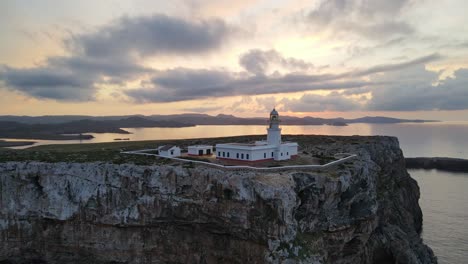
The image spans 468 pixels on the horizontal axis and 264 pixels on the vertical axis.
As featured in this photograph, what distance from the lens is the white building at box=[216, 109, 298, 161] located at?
1045 inches

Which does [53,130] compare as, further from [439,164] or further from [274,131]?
[439,164]

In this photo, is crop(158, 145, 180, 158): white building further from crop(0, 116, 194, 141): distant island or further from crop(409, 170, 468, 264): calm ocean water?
crop(0, 116, 194, 141): distant island

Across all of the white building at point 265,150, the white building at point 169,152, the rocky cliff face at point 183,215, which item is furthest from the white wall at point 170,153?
the rocky cliff face at point 183,215

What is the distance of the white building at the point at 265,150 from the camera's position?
26547 millimetres

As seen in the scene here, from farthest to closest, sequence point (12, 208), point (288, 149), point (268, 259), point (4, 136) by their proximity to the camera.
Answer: point (4, 136), point (288, 149), point (12, 208), point (268, 259)

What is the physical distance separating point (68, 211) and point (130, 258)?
6035 millimetres

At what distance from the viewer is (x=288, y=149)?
2930cm

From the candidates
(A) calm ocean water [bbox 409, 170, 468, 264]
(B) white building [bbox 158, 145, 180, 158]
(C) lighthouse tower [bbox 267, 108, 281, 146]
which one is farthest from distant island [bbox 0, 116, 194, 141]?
(A) calm ocean water [bbox 409, 170, 468, 264]

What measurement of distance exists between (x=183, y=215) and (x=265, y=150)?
10173mm

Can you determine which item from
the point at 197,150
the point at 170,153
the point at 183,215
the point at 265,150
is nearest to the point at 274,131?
the point at 265,150

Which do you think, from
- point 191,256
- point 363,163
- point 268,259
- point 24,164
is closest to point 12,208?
point 24,164

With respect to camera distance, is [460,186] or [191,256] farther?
[460,186]

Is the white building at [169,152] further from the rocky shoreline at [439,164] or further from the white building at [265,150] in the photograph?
the rocky shoreline at [439,164]

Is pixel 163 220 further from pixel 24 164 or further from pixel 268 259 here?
pixel 24 164
